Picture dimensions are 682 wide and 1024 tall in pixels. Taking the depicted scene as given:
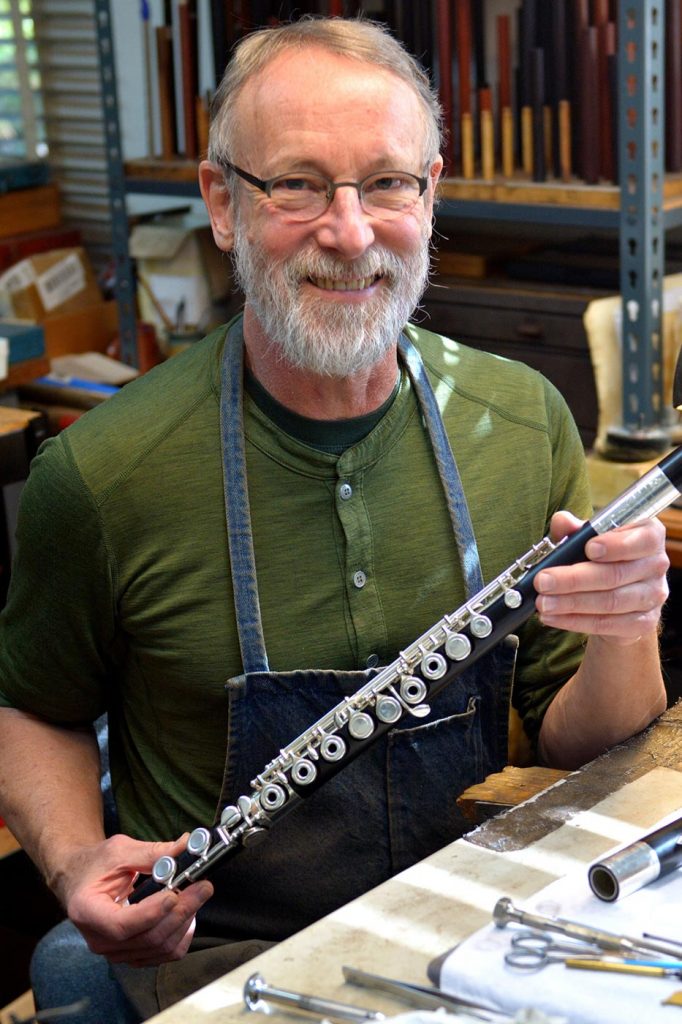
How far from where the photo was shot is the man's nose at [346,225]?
61.8 inches

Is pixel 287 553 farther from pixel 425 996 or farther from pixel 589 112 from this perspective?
pixel 589 112

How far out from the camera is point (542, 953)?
3.50ft

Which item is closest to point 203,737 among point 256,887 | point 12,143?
point 256,887

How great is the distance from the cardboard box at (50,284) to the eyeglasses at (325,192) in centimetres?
222

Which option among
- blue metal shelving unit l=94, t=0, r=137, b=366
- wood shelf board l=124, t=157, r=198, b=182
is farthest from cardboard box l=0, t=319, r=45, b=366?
wood shelf board l=124, t=157, r=198, b=182

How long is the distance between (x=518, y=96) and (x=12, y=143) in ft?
6.19

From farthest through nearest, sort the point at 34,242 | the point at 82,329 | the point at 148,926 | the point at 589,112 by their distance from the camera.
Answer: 1. the point at 34,242
2. the point at 82,329
3. the point at 589,112
4. the point at 148,926

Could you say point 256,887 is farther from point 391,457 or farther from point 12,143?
point 12,143

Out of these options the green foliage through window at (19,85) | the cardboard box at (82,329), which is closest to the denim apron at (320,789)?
the cardboard box at (82,329)

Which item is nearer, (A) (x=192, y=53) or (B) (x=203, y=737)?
(B) (x=203, y=737)

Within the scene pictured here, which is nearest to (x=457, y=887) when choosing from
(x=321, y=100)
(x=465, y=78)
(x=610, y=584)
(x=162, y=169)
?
(x=610, y=584)

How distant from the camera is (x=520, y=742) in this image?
5.88 ft

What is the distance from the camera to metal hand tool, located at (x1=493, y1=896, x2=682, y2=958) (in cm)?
107

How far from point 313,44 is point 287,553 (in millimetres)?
588
